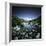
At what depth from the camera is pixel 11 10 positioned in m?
2.26

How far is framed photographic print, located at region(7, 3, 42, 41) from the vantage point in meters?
2.28

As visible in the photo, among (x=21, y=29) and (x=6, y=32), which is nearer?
(x=6, y=32)

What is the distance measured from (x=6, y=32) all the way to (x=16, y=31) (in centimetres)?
19

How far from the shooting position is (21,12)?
2.32 m

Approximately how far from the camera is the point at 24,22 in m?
2.32

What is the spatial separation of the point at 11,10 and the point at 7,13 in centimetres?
10

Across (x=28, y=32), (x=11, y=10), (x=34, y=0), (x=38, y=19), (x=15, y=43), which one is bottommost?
(x=15, y=43)

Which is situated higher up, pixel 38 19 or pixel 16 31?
pixel 38 19

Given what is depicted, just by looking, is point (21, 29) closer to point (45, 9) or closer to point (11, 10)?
point (11, 10)

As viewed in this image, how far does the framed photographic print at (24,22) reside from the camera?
228 cm

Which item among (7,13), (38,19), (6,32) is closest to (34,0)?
(38,19)

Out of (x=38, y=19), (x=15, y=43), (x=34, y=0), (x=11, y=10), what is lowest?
(x=15, y=43)

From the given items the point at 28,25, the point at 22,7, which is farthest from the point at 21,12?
the point at 28,25

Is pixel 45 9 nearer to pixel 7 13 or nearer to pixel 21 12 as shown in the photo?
pixel 21 12
